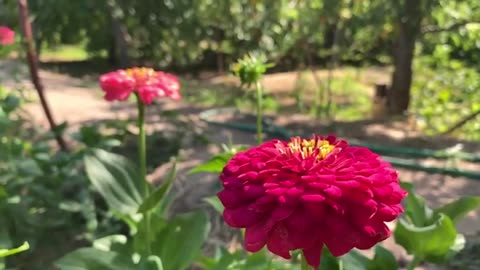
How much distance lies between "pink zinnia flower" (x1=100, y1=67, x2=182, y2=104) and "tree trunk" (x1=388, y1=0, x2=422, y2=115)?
106 inches

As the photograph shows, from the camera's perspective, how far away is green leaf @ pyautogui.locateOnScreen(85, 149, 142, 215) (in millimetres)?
1975

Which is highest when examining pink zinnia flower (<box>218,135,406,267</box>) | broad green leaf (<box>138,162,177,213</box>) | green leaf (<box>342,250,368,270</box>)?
pink zinnia flower (<box>218,135,406,267</box>)

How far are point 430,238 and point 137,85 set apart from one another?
0.83 metres

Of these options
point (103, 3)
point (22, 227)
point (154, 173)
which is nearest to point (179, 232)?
point (22, 227)

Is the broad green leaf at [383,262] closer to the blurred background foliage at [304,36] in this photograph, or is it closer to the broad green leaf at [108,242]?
the broad green leaf at [108,242]

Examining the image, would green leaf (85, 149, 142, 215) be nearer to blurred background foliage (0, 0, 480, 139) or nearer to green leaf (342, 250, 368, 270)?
green leaf (342, 250, 368, 270)

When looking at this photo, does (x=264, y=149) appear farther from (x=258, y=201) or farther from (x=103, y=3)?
(x=103, y=3)

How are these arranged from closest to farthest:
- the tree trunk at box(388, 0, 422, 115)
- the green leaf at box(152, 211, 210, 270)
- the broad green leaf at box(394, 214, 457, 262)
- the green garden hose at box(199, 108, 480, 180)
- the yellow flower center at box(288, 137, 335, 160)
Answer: the yellow flower center at box(288, 137, 335, 160), the broad green leaf at box(394, 214, 457, 262), the green leaf at box(152, 211, 210, 270), the green garden hose at box(199, 108, 480, 180), the tree trunk at box(388, 0, 422, 115)

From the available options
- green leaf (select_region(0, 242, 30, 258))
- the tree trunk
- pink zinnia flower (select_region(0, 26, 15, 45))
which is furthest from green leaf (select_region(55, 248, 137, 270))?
the tree trunk

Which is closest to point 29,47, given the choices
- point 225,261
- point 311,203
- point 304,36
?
point 225,261

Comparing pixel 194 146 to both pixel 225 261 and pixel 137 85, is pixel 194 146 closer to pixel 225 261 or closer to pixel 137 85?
pixel 137 85

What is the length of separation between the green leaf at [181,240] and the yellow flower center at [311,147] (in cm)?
69

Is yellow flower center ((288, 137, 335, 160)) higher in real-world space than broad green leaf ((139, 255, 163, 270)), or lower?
higher

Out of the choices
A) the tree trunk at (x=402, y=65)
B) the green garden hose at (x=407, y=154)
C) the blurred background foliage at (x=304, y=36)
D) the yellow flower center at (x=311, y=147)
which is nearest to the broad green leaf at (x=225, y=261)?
the yellow flower center at (x=311, y=147)
